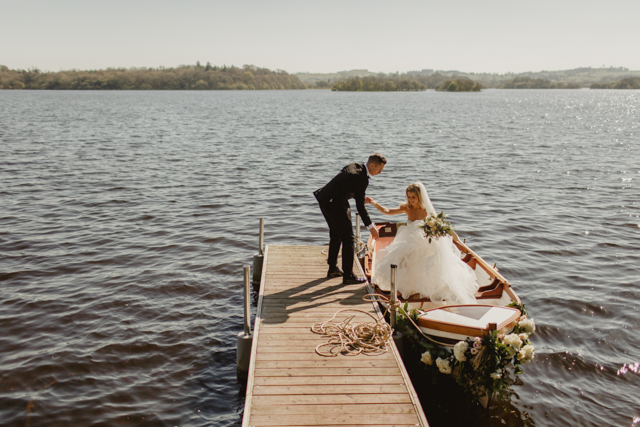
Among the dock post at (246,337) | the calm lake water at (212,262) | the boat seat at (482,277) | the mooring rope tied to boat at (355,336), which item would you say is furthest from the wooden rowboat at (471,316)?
the dock post at (246,337)

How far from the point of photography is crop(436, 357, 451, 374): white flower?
22.7 feet

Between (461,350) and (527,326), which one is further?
(527,326)

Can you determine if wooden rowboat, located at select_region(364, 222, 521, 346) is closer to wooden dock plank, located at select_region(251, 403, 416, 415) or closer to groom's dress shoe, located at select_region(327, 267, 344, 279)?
groom's dress shoe, located at select_region(327, 267, 344, 279)

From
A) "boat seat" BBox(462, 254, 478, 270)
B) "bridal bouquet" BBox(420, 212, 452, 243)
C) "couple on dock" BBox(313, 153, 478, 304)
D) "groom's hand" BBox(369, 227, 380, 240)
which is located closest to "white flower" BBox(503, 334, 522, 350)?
"couple on dock" BBox(313, 153, 478, 304)

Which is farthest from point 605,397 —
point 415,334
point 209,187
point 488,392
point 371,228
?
point 209,187

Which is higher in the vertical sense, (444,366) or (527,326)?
(527,326)

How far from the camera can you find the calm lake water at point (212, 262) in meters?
7.80

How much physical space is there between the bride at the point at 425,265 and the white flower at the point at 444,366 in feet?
5.69

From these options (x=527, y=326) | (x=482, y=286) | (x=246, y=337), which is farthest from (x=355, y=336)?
(x=482, y=286)

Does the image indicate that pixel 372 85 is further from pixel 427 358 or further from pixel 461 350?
pixel 461 350

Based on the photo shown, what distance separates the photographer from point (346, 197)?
8.78m

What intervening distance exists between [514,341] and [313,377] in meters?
2.75

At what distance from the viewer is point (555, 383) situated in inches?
328

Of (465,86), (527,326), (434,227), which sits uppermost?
(465,86)
